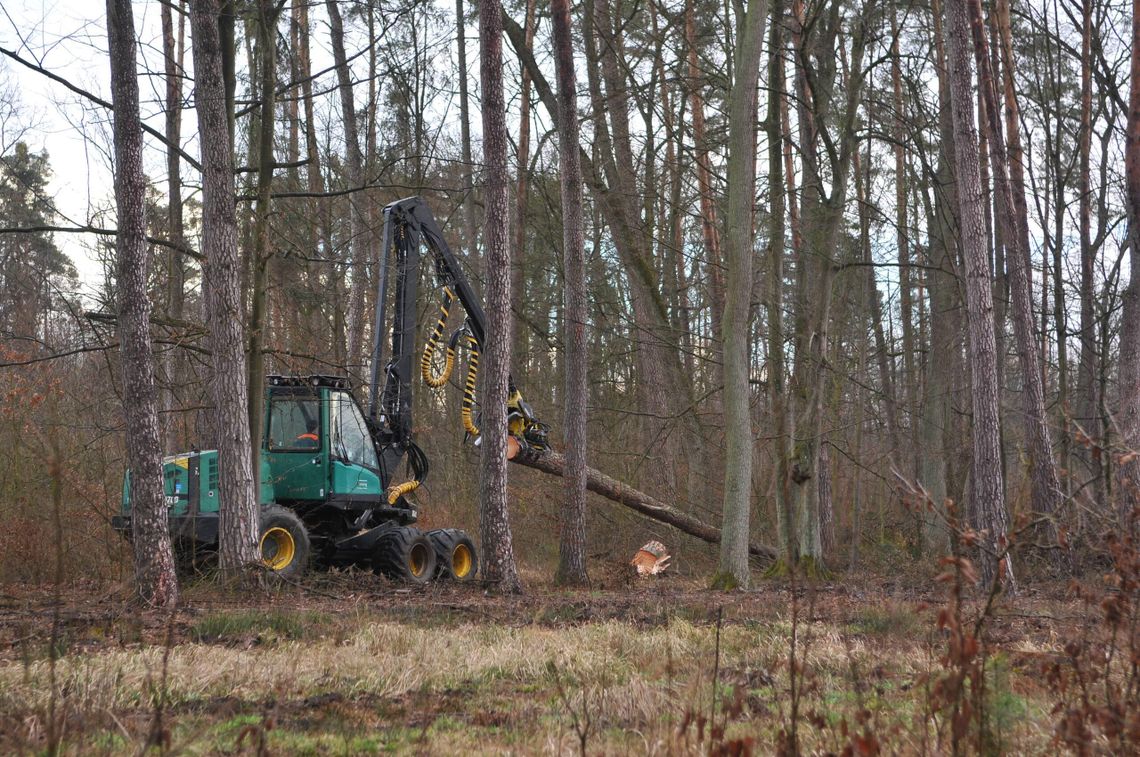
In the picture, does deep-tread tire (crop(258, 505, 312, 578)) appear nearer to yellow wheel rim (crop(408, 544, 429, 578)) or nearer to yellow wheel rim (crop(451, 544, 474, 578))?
yellow wheel rim (crop(408, 544, 429, 578))

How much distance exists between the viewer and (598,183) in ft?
63.9

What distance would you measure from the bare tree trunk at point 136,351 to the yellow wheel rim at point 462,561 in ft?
21.3

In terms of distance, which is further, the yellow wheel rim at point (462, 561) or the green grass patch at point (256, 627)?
the yellow wheel rim at point (462, 561)

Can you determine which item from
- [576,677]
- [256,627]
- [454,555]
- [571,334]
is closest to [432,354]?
[571,334]

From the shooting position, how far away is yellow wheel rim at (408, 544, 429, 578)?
15.1 metres

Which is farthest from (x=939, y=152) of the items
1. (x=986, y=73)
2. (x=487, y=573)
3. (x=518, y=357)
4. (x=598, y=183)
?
(x=487, y=573)

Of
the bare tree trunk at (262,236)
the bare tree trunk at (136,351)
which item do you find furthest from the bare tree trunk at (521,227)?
the bare tree trunk at (136,351)

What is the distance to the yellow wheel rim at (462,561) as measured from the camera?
1630 cm

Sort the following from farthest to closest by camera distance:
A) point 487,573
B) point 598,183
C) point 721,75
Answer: point 598,183 → point 721,75 → point 487,573

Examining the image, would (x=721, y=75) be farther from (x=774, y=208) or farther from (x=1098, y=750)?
(x=1098, y=750)

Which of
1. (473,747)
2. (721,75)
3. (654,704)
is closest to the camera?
(473,747)

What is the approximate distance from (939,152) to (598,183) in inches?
273

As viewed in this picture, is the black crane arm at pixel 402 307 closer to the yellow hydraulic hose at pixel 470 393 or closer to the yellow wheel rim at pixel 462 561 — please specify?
the yellow hydraulic hose at pixel 470 393

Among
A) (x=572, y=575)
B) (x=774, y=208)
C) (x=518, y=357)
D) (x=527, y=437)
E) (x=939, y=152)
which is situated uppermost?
(x=939, y=152)
